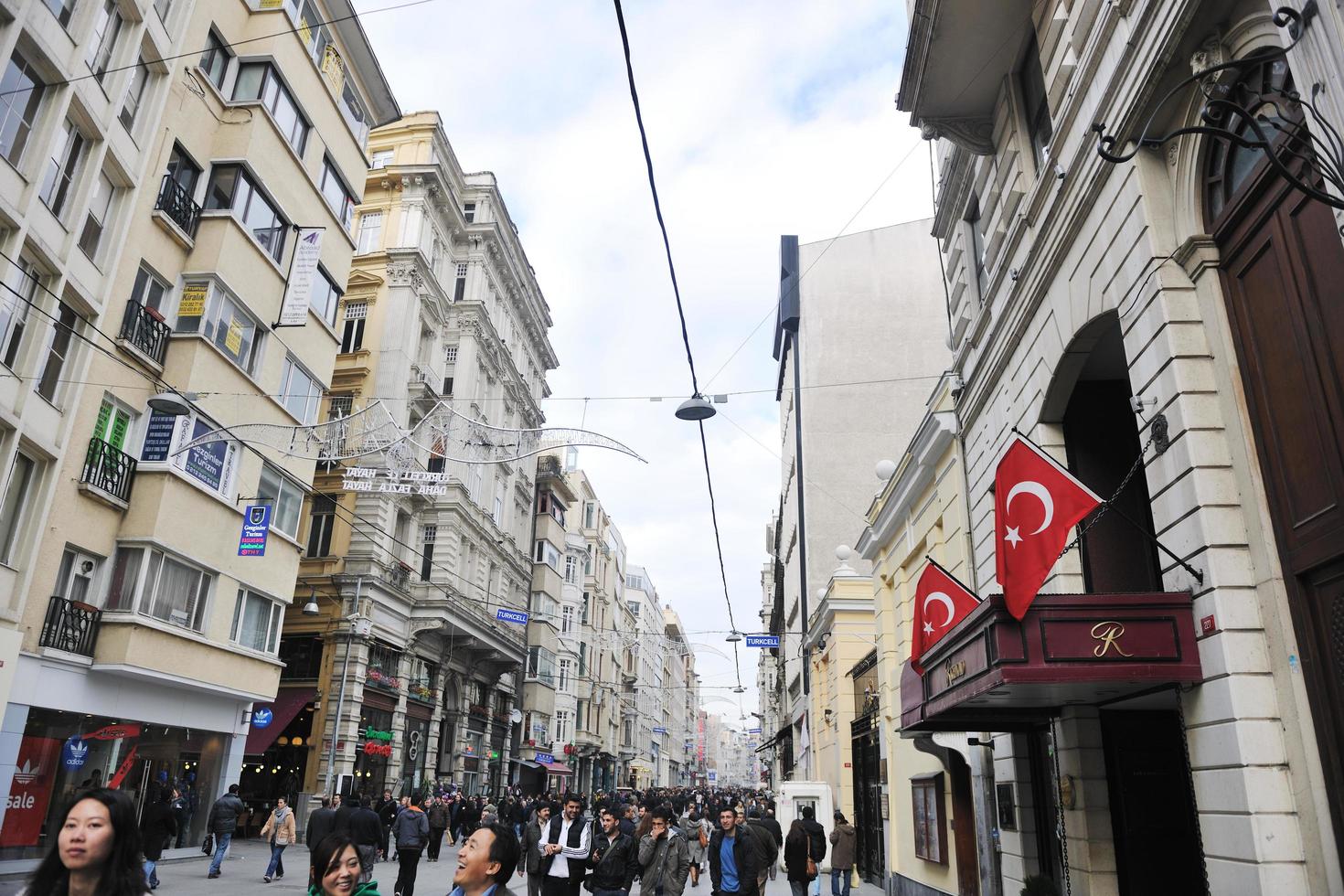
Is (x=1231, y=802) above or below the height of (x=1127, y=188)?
below

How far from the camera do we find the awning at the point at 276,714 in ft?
82.3

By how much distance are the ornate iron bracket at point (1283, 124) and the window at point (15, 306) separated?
16317 millimetres

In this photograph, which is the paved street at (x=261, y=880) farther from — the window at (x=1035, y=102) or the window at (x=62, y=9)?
A: the window at (x=62, y=9)

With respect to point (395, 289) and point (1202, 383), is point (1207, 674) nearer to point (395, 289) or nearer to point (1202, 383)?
point (1202, 383)

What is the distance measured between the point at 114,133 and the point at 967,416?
1629 cm

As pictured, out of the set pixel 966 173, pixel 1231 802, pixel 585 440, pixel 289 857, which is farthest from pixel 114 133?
pixel 1231 802

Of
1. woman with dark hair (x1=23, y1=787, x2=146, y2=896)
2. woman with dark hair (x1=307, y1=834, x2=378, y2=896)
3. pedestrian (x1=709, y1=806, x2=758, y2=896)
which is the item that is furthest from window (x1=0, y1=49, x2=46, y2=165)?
woman with dark hair (x1=23, y1=787, x2=146, y2=896)

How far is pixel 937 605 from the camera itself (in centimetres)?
1177

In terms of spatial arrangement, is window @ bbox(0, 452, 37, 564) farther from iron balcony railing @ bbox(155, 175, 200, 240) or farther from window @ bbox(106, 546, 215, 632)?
iron balcony railing @ bbox(155, 175, 200, 240)

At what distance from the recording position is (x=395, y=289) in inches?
1357

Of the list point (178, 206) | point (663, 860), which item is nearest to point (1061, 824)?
point (663, 860)

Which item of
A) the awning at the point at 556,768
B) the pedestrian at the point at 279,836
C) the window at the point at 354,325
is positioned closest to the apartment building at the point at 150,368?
the pedestrian at the point at 279,836

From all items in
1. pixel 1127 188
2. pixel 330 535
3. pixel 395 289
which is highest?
pixel 395 289

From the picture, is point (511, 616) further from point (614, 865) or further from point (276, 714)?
point (614, 865)
